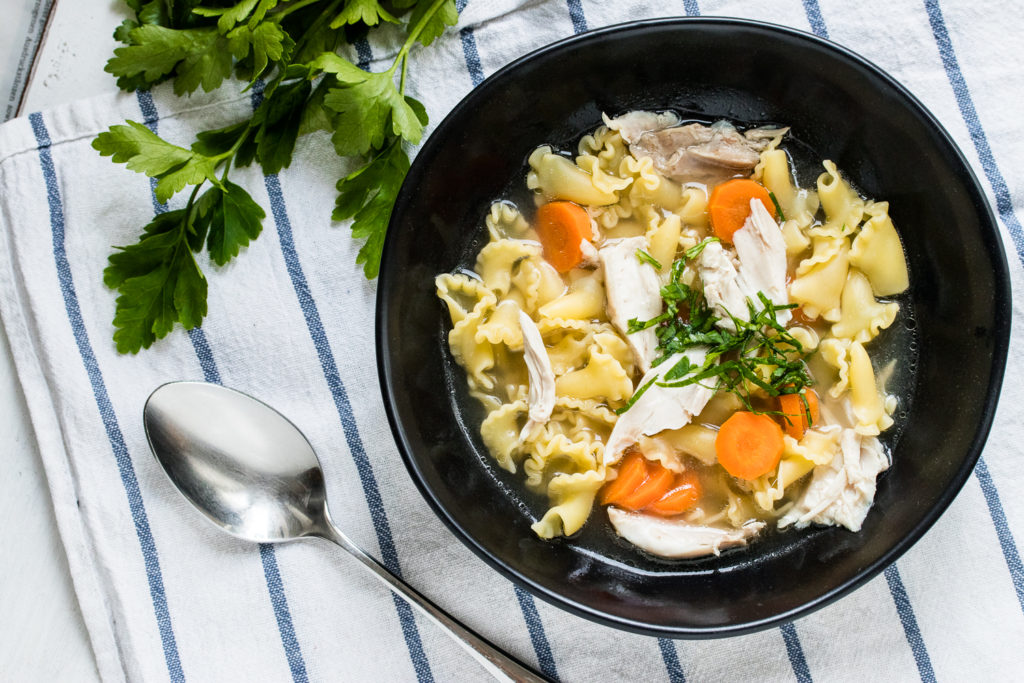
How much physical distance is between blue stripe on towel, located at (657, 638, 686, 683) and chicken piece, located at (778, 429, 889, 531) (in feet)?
2.27

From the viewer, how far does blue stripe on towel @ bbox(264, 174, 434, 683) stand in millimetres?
3367

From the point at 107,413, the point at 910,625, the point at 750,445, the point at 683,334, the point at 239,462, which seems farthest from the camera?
the point at 107,413

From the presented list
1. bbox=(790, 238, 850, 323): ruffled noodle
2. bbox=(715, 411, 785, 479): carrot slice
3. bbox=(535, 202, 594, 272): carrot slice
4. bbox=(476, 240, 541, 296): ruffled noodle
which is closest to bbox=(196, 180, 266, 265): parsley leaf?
bbox=(476, 240, 541, 296): ruffled noodle

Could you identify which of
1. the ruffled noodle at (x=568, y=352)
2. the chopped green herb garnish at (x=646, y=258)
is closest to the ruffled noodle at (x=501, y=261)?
the ruffled noodle at (x=568, y=352)

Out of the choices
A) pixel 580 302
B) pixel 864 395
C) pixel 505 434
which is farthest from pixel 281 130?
pixel 864 395

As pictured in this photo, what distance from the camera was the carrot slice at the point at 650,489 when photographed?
3.13 meters

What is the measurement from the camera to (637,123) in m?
3.26

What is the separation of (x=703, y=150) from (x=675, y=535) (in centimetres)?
149

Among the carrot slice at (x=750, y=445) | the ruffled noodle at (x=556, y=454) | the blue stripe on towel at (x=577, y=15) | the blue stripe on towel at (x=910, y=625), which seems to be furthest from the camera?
the blue stripe on towel at (x=577, y=15)

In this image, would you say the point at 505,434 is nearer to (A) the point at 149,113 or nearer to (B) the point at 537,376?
(B) the point at 537,376

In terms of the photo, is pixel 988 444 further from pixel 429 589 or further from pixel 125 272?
pixel 125 272

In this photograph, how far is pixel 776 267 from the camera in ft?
10.2

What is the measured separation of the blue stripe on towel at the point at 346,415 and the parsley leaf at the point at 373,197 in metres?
0.28

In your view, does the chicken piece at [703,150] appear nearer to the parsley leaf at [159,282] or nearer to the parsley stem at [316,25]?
the parsley stem at [316,25]
